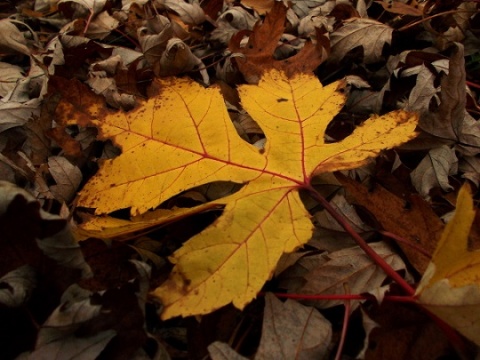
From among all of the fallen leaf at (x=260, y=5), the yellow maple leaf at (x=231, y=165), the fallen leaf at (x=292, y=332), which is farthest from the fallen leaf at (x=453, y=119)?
the fallen leaf at (x=260, y=5)

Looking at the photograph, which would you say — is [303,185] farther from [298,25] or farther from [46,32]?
[46,32]

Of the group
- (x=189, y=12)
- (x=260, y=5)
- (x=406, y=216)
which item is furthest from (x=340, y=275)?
(x=260, y=5)

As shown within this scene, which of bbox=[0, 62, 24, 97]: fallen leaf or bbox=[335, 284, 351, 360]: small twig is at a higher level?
bbox=[0, 62, 24, 97]: fallen leaf

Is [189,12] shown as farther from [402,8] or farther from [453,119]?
[453,119]

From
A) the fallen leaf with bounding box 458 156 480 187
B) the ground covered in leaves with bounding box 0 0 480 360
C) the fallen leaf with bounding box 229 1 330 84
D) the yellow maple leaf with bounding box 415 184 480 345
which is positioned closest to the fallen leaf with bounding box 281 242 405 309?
the ground covered in leaves with bounding box 0 0 480 360

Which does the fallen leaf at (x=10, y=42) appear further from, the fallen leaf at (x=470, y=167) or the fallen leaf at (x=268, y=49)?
the fallen leaf at (x=470, y=167)

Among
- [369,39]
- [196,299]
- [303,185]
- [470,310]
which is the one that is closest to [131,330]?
[196,299]

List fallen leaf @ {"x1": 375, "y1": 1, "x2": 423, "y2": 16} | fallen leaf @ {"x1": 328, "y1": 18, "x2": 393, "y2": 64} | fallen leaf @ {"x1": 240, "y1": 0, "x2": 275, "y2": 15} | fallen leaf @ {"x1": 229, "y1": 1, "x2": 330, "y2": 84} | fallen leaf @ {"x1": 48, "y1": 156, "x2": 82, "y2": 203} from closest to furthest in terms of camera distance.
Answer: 1. fallen leaf @ {"x1": 48, "y1": 156, "x2": 82, "y2": 203}
2. fallen leaf @ {"x1": 229, "y1": 1, "x2": 330, "y2": 84}
3. fallen leaf @ {"x1": 328, "y1": 18, "x2": 393, "y2": 64}
4. fallen leaf @ {"x1": 375, "y1": 1, "x2": 423, "y2": 16}
5. fallen leaf @ {"x1": 240, "y1": 0, "x2": 275, "y2": 15}

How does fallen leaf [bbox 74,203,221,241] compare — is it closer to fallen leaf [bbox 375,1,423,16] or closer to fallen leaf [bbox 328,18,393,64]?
fallen leaf [bbox 328,18,393,64]
